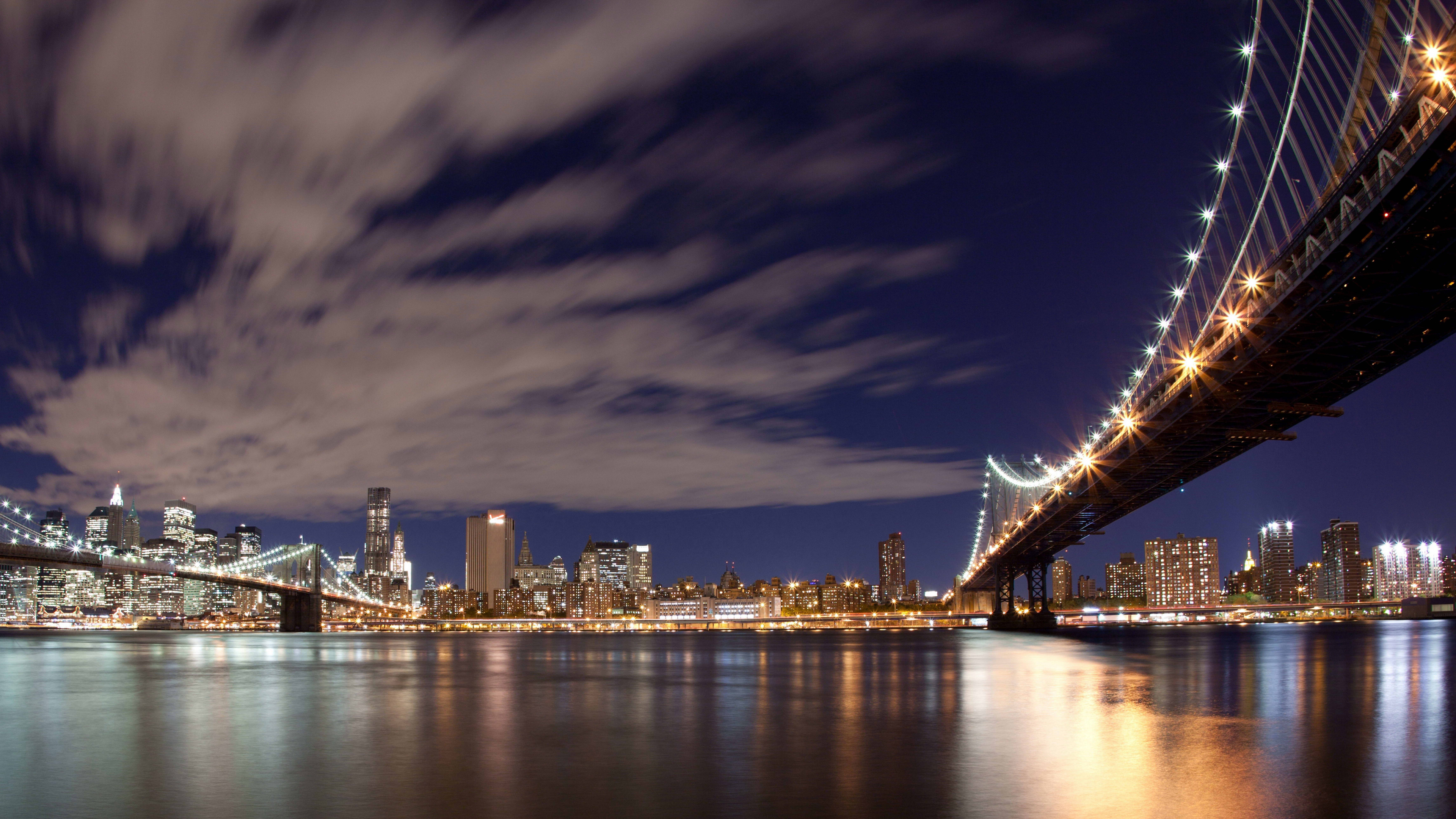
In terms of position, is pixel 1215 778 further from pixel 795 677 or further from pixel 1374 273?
pixel 795 677

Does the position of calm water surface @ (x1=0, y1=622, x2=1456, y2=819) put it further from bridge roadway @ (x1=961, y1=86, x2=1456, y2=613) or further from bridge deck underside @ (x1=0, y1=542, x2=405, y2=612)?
bridge deck underside @ (x1=0, y1=542, x2=405, y2=612)

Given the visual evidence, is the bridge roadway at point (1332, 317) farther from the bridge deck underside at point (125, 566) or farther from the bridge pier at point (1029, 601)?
the bridge deck underside at point (125, 566)

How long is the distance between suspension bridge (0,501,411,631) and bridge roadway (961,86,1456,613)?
84562 mm

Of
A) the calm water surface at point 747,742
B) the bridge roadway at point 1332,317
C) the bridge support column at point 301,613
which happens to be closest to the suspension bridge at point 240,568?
the bridge support column at point 301,613

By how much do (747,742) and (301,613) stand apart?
137902 millimetres

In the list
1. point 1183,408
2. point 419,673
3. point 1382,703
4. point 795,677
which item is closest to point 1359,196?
point 1382,703

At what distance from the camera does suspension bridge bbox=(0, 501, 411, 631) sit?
8631 centimetres

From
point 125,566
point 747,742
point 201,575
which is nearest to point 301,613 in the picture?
point 201,575

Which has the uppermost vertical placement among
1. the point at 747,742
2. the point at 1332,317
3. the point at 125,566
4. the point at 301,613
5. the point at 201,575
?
the point at 1332,317

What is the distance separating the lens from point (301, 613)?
466ft

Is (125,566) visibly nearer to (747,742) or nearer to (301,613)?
(301,613)

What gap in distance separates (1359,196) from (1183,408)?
19.4 meters

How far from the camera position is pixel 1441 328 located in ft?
101

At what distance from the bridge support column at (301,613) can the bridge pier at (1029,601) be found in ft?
302
